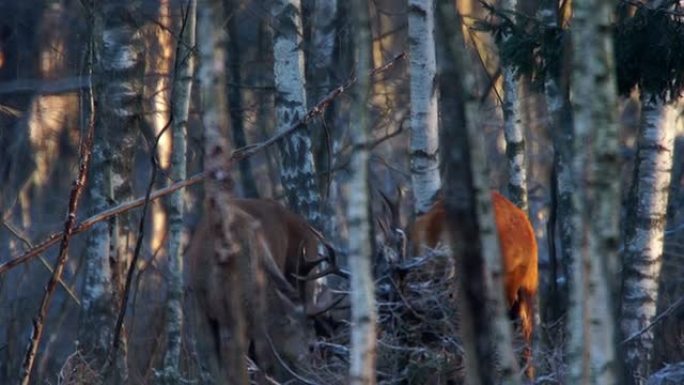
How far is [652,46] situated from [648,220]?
3.75m

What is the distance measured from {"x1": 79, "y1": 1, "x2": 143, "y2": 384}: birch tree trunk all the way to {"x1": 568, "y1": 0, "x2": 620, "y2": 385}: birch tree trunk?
23.1 feet

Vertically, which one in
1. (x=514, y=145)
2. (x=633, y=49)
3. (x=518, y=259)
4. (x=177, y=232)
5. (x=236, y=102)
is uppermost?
(x=236, y=102)

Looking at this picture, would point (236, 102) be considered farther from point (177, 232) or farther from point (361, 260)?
point (361, 260)

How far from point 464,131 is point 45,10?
21698 mm

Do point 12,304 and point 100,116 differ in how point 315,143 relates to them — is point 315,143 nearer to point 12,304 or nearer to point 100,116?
point 12,304

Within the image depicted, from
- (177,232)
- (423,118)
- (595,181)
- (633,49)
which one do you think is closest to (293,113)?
(177,232)

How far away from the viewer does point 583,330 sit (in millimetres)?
3908

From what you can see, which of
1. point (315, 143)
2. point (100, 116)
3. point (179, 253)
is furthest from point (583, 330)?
point (315, 143)

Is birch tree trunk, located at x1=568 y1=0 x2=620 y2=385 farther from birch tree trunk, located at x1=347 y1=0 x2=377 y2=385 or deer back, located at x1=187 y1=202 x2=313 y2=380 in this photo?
deer back, located at x1=187 y1=202 x2=313 y2=380

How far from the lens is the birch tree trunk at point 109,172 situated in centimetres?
1072

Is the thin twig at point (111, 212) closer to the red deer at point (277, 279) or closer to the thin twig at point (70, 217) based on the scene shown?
the thin twig at point (70, 217)

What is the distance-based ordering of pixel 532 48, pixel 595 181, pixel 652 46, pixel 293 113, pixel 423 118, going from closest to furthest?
1. pixel 595 181
2. pixel 652 46
3. pixel 532 48
4. pixel 423 118
5. pixel 293 113

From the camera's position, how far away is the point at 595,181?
12.4ft

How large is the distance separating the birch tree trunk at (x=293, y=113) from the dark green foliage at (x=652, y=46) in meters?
4.21
